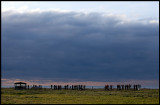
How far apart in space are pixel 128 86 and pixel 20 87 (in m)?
49.2

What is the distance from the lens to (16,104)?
35625mm

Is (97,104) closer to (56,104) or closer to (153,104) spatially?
(56,104)

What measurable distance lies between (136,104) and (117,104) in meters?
2.74

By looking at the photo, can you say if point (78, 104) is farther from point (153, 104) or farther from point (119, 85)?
point (119, 85)

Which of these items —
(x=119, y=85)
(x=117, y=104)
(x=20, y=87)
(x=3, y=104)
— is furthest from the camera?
(x=119, y=85)

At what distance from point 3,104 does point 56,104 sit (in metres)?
6.91

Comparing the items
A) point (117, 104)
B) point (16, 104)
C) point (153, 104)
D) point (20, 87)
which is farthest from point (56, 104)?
point (20, 87)

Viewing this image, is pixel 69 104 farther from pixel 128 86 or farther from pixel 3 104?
pixel 128 86

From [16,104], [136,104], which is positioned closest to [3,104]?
[16,104]

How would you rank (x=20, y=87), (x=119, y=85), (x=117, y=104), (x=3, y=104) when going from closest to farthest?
(x=3, y=104) → (x=117, y=104) → (x=20, y=87) → (x=119, y=85)

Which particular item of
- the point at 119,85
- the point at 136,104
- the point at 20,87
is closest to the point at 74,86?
the point at 119,85

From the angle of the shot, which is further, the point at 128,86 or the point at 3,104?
the point at 128,86

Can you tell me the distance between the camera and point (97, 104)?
36.9m

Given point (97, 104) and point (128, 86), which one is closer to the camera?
point (97, 104)
